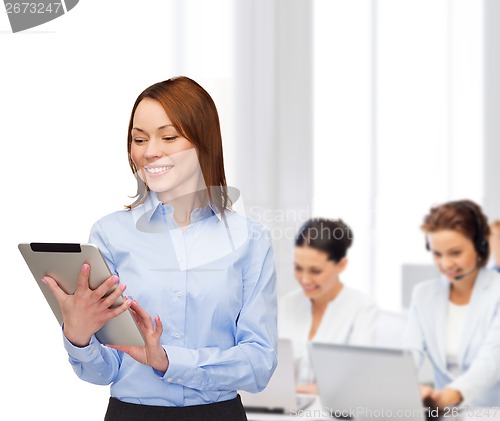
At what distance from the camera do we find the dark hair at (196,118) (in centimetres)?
126

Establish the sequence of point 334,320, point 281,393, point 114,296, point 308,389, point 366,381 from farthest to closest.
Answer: point 334,320 < point 308,389 < point 281,393 < point 366,381 < point 114,296

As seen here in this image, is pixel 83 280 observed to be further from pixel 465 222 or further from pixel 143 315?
pixel 465 222

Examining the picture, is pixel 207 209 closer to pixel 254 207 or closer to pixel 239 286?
pixel 239 286

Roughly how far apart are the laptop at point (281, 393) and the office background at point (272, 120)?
1.84 ft

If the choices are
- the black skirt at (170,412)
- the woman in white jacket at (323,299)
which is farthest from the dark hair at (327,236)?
the black skirt at (170,412)

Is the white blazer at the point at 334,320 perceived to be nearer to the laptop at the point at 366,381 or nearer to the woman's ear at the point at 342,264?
the woman's ear at the point at 342,264

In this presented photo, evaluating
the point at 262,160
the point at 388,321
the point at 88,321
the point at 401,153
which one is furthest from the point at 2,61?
the point at 88,321

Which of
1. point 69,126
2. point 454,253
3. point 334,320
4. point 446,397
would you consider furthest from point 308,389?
point 69,126

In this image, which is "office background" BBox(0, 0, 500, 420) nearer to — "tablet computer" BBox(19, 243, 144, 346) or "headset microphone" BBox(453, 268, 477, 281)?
"headset microphone" BBox(453, 268, 477, 281)

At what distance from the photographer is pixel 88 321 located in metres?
1.16

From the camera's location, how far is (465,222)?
2686 millimetres

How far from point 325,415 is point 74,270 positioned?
137 cm

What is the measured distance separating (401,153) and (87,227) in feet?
3.72

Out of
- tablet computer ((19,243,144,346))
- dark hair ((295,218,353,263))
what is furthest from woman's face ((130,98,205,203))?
dark hair ((295,218,353,263))
